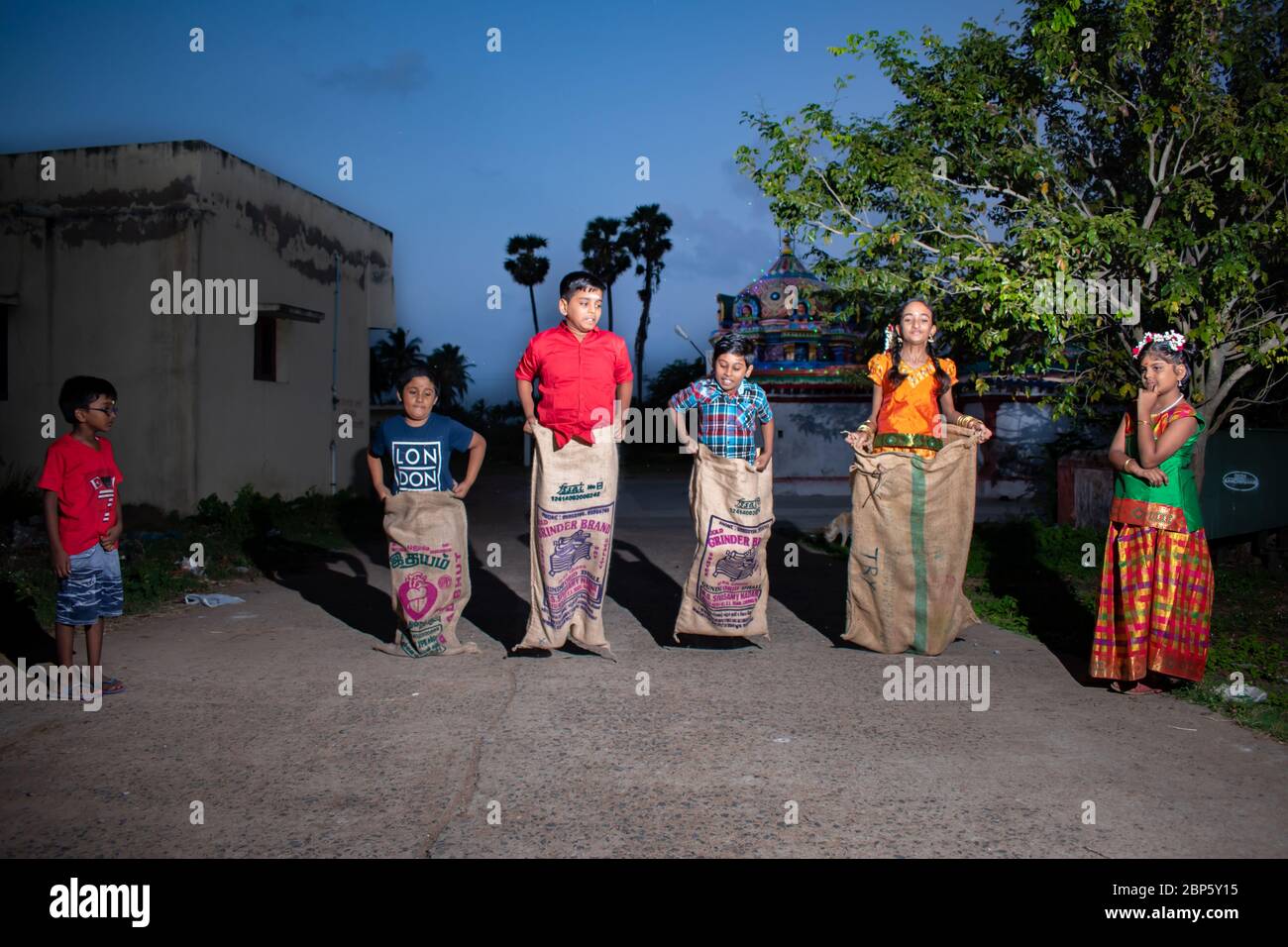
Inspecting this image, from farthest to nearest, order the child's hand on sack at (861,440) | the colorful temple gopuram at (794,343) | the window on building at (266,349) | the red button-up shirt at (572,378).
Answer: the colorful temple gopuram at (794,343), the window on building at (266,349), the child's hand on sack at (861,440), the red button-up shirt at (572,378)

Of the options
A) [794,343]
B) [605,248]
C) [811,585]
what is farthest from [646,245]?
[811,585]

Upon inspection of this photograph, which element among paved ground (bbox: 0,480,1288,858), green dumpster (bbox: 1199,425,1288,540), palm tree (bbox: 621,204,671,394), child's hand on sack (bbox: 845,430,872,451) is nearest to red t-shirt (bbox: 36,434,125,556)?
paved ground (bbox: 0,480,1288,858)

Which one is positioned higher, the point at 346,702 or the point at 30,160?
the point at 30,160

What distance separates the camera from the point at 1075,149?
32.7 feet

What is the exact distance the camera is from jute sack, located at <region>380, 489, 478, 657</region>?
540 cm

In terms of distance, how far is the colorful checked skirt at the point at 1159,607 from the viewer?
4.73 meters

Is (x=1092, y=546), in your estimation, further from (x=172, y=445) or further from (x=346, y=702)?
(x=172, y=445)

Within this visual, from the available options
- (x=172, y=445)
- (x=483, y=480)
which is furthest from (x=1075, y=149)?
(x=483, y=480)

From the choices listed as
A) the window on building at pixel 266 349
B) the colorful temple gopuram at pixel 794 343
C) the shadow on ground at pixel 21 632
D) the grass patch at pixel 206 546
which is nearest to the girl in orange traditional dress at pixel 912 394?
the shadow on ground at pixel 21 632

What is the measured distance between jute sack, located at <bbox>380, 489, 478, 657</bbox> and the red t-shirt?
1383 millimetres

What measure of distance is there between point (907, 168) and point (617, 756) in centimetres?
657

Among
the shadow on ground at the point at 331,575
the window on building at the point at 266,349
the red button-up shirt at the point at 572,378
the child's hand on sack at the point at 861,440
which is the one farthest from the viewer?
the window on building at the point at 266,349

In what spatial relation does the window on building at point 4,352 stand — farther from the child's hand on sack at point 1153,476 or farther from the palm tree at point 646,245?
the palm tree at point 646,245

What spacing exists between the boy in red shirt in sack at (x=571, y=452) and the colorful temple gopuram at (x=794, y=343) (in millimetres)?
15097
